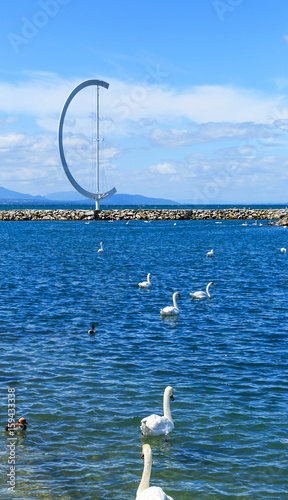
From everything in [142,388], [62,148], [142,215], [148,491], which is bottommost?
[142,388]

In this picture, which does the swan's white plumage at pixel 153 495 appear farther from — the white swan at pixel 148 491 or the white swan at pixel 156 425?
the white swan at pixel 156 425

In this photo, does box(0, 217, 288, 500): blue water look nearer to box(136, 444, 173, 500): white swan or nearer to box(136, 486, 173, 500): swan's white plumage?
box(136, 444, 173, 500): white swan

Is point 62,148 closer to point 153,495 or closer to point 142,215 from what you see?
point 142,215

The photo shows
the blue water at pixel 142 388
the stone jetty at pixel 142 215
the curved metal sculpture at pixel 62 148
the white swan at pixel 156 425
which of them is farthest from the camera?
the stone jetty at pixel 142 215

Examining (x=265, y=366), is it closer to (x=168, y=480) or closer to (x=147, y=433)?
(x=147, y=433)

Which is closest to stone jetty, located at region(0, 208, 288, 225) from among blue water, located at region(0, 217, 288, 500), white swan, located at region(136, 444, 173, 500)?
blue water, located at region(0, 217, 288, 500)

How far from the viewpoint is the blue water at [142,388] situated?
9.81m

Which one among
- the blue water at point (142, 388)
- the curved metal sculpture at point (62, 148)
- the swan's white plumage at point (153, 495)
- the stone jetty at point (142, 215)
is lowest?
the blue water at point (142, 388)

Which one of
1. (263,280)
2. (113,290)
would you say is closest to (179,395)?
(113,290)

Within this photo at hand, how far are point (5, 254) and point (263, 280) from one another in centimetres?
2768

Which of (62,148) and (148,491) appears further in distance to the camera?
(62,148)

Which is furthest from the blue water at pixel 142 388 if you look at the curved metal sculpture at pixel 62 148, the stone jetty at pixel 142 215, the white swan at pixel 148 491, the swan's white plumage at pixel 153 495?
the stone jetty at pixel 142 215

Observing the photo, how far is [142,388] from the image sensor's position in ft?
45.8

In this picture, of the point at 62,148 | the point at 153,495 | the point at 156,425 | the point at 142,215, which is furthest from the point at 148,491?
the point at 142,215
